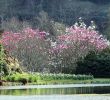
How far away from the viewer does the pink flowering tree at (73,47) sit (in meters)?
72.0

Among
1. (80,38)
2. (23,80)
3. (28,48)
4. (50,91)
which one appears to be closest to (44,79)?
(23,80)

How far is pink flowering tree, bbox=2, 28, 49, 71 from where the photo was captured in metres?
70.4

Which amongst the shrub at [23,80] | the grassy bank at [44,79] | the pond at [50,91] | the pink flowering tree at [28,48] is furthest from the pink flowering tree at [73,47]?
the pond at [50,91]

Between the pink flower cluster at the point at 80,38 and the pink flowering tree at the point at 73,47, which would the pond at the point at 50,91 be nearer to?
the pink flowering tree at the point at 73,47

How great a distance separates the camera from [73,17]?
401 feet

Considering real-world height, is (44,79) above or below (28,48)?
below

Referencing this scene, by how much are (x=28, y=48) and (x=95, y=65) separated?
30.1ft

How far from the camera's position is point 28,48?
70688 millimetres

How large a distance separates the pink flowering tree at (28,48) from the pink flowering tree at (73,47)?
6.45 feet

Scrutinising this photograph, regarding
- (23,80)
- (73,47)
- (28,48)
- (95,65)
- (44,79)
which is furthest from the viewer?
(73,47)

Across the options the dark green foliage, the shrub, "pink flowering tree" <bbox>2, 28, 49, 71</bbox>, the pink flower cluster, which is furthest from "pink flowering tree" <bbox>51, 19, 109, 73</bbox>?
the shrub

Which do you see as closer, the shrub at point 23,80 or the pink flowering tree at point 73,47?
the shrub at point 23,80

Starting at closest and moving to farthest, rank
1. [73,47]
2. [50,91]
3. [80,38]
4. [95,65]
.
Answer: [50,91] < [95,65] < [73,47] < [80,38]

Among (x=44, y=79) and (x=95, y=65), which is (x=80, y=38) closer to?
(x=95, y=65)
